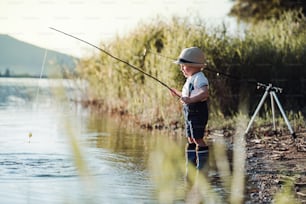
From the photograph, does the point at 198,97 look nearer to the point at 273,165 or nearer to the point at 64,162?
the point at 273,165

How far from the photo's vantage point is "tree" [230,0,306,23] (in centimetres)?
2883

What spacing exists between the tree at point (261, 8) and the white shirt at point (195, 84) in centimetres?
2288

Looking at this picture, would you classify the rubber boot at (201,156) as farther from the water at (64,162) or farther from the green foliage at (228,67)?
the green foliage at (228,67)

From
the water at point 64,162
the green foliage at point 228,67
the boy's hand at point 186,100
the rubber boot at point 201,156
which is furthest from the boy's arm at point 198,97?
the green foliage at point 228,67

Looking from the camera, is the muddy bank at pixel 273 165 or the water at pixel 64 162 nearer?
the water at pixel 64 162

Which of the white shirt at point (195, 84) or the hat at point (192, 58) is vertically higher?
the hat at point (192, 58)

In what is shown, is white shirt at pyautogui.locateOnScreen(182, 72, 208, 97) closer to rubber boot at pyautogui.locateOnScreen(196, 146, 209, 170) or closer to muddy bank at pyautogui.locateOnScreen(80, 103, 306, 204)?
rubber boot at pyautogui.locateOnScreen(196, 146, 209, 170)

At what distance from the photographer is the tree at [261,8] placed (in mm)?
28828

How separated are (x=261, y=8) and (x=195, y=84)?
25979 millimetres

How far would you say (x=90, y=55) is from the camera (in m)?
23.1

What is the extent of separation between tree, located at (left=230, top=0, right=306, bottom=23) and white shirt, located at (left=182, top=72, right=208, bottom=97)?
22.9 m

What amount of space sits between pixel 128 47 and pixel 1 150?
838 centimetres

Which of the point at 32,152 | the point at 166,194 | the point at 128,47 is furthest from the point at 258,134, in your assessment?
the point at 166,194

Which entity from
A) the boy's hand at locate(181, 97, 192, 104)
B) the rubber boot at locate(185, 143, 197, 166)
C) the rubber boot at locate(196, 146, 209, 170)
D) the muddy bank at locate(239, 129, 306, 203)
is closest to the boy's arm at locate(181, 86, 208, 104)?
the boy's hand at locate(181, 97, 192, 104)
